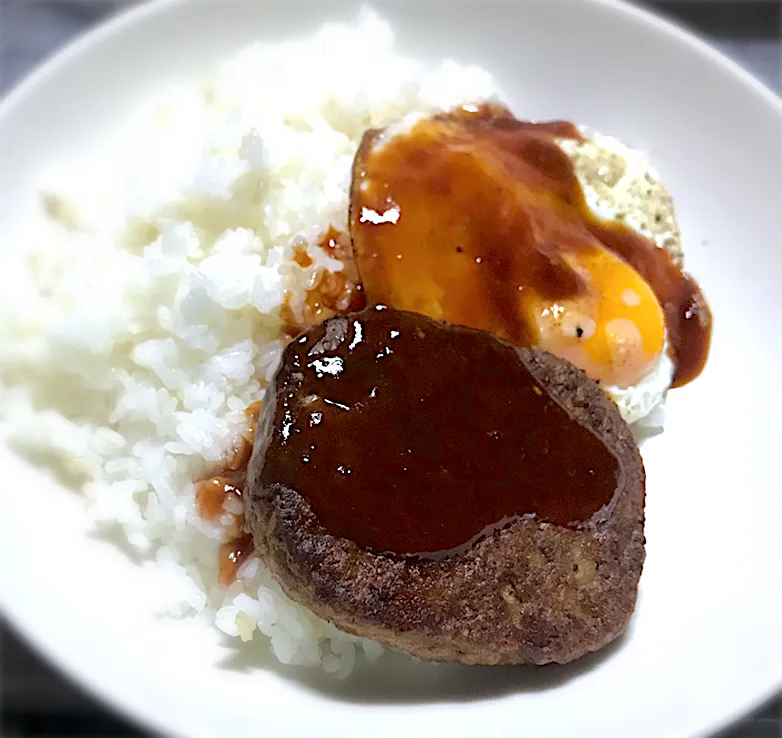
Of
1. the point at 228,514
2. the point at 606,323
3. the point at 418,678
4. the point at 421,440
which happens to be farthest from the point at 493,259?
the point at 418,678

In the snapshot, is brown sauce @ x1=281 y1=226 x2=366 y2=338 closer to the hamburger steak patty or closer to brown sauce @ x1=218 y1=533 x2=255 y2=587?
the hamburger steak patty

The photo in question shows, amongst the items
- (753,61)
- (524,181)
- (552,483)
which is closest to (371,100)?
(524,181)

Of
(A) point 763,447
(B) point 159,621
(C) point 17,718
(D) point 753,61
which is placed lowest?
(C) point 17,718

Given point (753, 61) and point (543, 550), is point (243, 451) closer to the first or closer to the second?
point (543, 550)

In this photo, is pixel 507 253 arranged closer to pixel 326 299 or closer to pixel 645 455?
pixel 326 299

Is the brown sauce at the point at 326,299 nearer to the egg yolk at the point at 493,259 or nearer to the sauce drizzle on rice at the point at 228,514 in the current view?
the egg yolk at the point at 493,259

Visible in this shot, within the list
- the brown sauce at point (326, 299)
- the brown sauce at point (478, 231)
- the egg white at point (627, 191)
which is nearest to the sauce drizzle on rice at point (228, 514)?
the brown sauce at point (326, 299)
